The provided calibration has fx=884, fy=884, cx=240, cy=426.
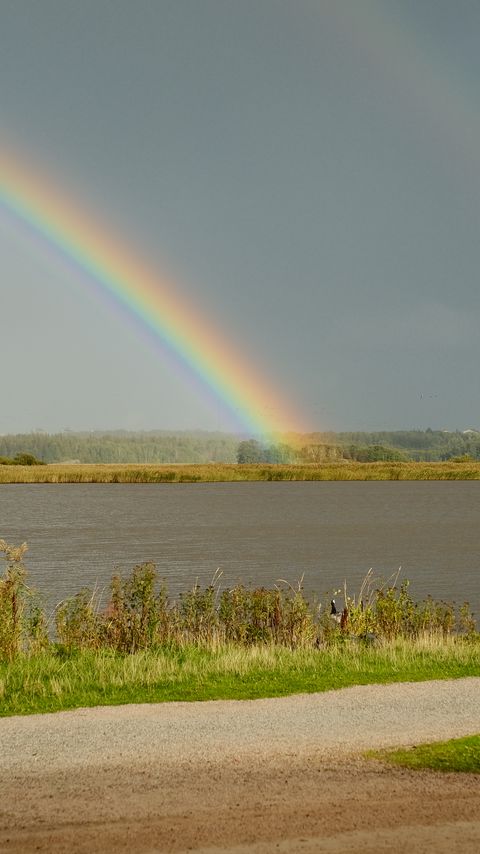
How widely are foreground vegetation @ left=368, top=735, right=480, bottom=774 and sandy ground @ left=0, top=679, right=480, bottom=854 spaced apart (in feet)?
0.85

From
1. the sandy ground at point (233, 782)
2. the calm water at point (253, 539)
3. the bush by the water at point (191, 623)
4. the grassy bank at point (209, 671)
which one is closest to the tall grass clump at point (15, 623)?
the bush by the water at point (191, 623)

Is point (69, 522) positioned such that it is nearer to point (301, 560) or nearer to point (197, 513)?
point (197, 513)

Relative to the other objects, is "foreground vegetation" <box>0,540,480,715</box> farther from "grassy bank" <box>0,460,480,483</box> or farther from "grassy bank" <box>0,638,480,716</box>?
"grassy bank" <box>0,460,480,483</box>

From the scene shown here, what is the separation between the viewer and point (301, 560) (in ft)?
146

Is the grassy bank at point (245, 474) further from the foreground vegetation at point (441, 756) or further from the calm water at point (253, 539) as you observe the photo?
the foreground vegetation at point (441, 756)

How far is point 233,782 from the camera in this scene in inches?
381

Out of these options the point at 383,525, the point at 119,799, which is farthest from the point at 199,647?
the point at 383,525

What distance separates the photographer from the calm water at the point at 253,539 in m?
37.7

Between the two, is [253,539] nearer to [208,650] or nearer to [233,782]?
[208,650]

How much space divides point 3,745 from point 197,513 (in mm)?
70170

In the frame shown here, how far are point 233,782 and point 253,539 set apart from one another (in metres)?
47.0

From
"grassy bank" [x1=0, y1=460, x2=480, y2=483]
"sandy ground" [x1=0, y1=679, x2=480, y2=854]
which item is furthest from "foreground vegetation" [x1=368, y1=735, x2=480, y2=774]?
"grassy bank" [x1=0, y1=460, x2=480, y2=483]

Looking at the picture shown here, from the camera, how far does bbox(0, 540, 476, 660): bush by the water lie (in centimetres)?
1903

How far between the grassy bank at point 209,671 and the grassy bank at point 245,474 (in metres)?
130
